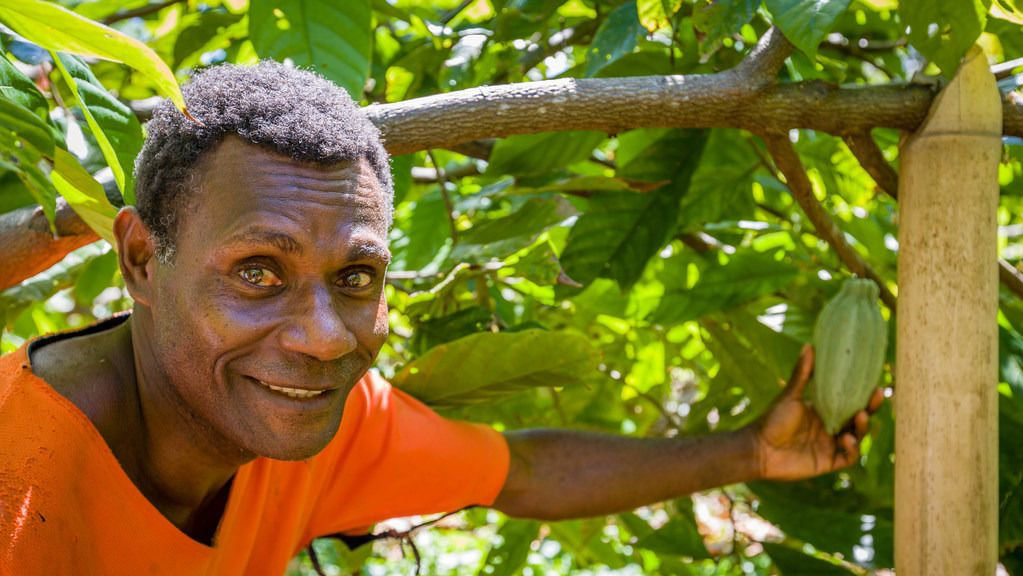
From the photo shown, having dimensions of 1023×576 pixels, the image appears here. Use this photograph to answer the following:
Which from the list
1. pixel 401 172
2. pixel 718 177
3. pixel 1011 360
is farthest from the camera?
pixel 718 177

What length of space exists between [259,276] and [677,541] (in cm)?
118

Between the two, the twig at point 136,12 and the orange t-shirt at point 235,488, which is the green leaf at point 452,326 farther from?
the twig at point 136,12

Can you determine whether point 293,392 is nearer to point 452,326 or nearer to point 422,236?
point 452,326

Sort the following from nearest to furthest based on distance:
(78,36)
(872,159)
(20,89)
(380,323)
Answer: (78,36)
(20,89)
(380,323)
(872,159)

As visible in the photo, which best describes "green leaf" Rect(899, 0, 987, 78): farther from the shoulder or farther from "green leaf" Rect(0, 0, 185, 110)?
the shoulder

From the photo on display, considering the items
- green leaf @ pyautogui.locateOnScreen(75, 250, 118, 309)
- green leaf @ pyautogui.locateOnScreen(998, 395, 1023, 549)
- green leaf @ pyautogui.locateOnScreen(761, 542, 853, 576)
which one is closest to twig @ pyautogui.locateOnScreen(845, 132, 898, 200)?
green leaf @ pyautogui.locateOnScreen(998, 395, 1023, 549)

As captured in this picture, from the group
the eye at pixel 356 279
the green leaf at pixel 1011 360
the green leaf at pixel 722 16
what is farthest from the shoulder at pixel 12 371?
the green leaf at pixel 1011 360

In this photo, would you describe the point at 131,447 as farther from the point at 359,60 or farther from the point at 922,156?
Answer: the point at 922,156

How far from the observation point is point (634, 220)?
6.18 feet

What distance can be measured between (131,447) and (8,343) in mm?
1447

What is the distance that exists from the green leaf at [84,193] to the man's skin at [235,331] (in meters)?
0.03

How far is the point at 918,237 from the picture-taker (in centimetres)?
148

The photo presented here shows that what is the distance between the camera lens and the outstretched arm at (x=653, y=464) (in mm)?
1839

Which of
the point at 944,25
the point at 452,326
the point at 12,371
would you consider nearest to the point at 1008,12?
the point at 944,25
